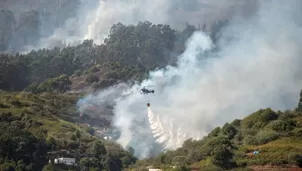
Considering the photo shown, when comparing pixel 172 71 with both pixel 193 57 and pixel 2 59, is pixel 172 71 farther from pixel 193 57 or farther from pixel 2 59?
pixel 2 59

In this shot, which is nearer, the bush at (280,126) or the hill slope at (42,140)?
the bush at (280,126)

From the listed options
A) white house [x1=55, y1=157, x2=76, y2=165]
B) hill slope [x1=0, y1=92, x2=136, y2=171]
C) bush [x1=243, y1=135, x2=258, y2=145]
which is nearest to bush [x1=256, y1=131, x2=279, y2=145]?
bush [x1=243, y1=135, x2=258, y2=145]

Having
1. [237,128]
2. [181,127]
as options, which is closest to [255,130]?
[237,128]

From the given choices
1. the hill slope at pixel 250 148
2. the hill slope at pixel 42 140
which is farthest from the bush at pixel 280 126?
the hill slope at pixel 42 140

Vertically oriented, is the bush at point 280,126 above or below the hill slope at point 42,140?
below

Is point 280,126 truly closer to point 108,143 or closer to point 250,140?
point 250,140

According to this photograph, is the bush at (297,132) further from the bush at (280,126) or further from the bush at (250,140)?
the bush at (250,140)

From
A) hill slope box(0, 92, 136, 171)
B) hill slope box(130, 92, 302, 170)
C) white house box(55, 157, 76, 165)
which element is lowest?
hill slope box(130, 92, 302, 170)

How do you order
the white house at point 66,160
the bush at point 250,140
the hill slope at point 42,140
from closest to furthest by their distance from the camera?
the bush at point 250,140 < the hill slope at point 42,140 < the white house at point 66,160

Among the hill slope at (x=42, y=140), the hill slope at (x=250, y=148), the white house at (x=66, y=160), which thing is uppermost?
the hill slope at (x=42, y=140)

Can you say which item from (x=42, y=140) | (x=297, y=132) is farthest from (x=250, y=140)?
(x=42, y=140)

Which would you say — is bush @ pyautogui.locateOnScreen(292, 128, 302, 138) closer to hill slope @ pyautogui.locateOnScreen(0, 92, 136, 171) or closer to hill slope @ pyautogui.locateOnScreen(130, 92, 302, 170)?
hill slope @ pyautogui.locateOnScreen(130, 92, 302, 170)
